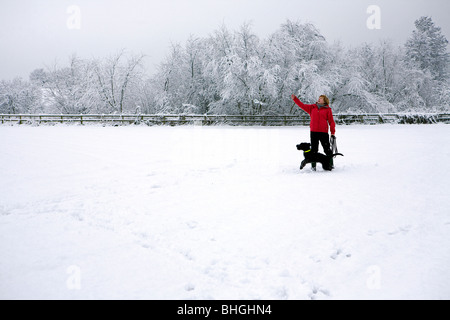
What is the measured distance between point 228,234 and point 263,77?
23.2 meters

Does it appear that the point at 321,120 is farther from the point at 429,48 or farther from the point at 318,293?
the point at 429,48

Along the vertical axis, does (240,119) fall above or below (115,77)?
below

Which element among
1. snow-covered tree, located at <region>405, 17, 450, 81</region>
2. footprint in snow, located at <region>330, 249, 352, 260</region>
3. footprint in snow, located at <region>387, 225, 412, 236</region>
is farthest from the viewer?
snow-covered tree, located at <region>405, 17, 450, 81</region>

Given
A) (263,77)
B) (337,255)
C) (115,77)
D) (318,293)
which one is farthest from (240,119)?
(318,293)

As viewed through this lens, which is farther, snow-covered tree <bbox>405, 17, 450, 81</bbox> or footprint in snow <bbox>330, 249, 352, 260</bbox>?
snow-covered tree <bbox>405, 17, 450, 81</bbox>

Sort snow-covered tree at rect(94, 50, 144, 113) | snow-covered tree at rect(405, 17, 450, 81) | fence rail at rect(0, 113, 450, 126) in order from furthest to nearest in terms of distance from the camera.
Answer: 1. snow-covered tree at rect(405, 17, 450, 81)
2. snow-covered tree at rect(94, 50, 144, 113)
3. fence rail at rect(0, 113, 450, 126)

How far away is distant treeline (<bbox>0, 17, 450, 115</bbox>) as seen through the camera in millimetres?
26641

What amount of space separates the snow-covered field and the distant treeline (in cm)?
2068

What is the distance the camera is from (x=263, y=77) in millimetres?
25359

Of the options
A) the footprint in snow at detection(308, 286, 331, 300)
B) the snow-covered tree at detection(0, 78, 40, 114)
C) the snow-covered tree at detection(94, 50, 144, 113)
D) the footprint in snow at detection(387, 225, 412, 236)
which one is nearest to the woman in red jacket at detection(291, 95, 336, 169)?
the footprint in snow at detection(387, 225, 412, 236)

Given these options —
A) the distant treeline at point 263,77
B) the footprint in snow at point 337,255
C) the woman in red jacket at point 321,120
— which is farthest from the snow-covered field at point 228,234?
the distant treeline at point 263,77

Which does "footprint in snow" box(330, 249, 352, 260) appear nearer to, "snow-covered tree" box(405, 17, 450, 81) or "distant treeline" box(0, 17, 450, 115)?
"distant treeline" box(0, 17, 450, 115)

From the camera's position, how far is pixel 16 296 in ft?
8.46
